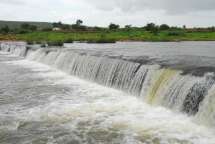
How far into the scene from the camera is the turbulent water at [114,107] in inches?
460

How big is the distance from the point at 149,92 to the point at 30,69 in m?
16.0

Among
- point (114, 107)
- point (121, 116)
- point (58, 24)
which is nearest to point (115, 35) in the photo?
point (58, 24)

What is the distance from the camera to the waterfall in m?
13.4

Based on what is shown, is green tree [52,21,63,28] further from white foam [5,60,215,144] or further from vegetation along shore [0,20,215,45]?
white foam [5,60,215,144]

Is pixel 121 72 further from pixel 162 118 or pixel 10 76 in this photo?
pixel 10 76

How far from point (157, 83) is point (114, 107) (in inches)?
95.3

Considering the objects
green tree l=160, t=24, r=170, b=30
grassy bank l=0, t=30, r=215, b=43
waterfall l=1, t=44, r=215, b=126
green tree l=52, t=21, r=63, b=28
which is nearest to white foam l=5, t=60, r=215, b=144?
waterfall l=1, t=44, r=215, b=126

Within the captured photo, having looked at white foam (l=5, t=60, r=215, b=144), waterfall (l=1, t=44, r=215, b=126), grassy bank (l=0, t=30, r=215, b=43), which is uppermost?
waterfall (l=1, t=44, r=215, b=126)

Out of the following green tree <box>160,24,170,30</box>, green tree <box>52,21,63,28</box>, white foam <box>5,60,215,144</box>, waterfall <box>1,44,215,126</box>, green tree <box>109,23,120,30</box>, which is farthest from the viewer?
green tree <box>52,21,63,28</box>

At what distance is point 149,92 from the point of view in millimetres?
16875

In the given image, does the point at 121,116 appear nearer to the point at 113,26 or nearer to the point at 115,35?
the point at 115,35

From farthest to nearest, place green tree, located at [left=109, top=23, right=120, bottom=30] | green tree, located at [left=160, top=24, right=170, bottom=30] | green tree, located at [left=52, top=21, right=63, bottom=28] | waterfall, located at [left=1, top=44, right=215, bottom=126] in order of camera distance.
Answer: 1. green tree, located at [left=52, top=21, right=63, bottom=28]
2. green tree, located at [left=109, top=23, right=120, bottom=30]
3. green tree, located at [left=160, top=24, right=170, bottom=30]
4. waterfall, located at [left=1, top=44, right=215, bottom=126]

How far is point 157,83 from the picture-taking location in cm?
1666

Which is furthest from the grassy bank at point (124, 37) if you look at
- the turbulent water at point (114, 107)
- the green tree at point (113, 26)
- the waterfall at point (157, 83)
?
the turbulent water at point (114, 107)
